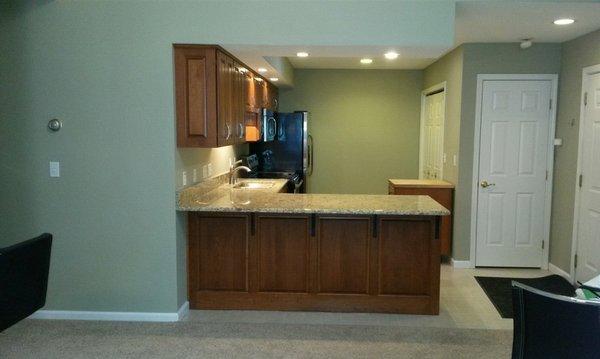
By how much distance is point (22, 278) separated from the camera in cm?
224

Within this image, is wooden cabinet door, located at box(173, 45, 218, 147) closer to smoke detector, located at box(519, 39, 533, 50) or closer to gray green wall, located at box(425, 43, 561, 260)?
gray green wall, located at box(425, 43, 561, 260)

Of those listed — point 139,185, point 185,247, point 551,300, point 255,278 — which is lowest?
point 255,278

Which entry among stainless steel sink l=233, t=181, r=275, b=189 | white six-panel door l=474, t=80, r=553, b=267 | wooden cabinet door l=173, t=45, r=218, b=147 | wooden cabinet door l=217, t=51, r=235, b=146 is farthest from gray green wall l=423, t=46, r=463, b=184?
wooden cabinet door l=173, t=45, r=218, b=147

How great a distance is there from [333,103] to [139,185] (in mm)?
4154

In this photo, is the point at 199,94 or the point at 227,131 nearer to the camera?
the point at 199,94

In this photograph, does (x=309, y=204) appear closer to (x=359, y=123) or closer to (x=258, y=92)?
(x=258, y=92)

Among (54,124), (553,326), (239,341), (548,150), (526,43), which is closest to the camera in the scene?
(553,326)

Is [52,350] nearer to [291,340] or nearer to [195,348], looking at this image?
[195,348]

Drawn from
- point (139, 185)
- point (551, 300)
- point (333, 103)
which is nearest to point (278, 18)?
point (139, 185)

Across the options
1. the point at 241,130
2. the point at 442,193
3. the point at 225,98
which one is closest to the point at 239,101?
the point at 241,130

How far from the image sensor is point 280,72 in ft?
18.2

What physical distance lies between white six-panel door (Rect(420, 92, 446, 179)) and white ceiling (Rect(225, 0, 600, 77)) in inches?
54.4

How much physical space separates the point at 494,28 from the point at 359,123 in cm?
310

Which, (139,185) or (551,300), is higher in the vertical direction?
(139,185)
